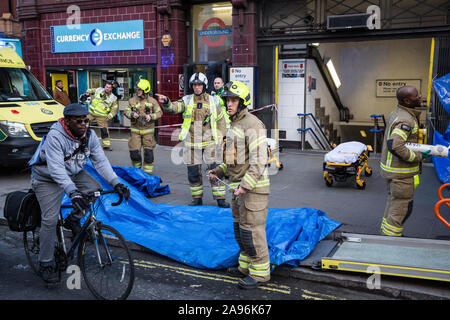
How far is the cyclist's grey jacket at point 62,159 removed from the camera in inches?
181

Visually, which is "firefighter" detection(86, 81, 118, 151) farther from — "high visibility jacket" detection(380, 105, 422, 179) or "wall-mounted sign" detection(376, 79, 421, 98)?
"wall-mounted sign" detection(376, 79, 421, 98)

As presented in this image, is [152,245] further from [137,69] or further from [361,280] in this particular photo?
[137,69]

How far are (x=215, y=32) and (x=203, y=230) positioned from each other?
9.34m

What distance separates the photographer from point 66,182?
4516mm

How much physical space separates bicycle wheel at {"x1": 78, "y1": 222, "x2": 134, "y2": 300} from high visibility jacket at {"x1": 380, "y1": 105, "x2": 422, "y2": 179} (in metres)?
3.33

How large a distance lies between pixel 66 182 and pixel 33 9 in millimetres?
14508

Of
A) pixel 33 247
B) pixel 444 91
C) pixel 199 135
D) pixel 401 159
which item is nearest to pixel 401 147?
pixel 401 159

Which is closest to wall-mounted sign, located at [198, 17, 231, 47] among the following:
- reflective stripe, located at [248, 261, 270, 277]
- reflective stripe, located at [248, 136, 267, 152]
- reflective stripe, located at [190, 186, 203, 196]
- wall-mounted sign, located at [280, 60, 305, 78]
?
wall-mounted sign, located at [280, 60, 305, 78]

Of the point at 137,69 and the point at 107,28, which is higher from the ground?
the point at 107,28

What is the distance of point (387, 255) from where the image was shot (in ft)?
16.9

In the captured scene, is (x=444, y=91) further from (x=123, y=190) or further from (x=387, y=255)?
(x=123, y=190)
